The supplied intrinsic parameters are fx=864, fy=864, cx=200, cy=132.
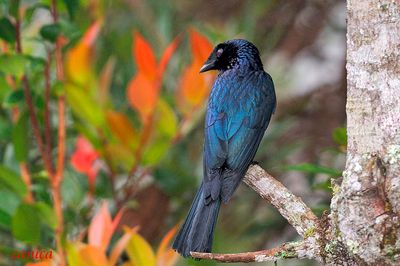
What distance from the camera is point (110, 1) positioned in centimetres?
544

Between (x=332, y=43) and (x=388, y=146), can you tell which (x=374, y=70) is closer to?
(x=388, y=146)

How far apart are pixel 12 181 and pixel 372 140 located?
69.6 inches

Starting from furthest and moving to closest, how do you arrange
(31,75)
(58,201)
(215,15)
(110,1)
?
(215,15)
(110,1)
(31,75)
(58,201)

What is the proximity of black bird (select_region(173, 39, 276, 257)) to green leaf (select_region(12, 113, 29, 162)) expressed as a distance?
2.66 feet

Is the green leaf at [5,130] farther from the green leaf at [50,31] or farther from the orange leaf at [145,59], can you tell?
the orange leaf at [145,59]

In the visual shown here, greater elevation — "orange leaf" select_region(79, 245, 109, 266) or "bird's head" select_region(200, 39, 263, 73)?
"bird's head" select_region(200, 39, 263, 73)

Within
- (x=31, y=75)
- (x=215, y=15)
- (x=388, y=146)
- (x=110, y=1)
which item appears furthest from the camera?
(x=215, y=15)

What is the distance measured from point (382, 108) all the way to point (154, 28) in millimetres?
2995

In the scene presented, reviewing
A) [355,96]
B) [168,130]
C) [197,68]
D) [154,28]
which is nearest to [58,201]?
[168,130]

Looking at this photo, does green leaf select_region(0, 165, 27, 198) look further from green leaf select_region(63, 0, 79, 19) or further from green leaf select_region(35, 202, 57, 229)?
green leaf select_region(63, 0, 79, 19)

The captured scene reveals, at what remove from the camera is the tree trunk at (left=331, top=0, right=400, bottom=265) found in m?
2.51

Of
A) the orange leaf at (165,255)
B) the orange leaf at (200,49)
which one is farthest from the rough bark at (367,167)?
the orange leaf at (200,49)

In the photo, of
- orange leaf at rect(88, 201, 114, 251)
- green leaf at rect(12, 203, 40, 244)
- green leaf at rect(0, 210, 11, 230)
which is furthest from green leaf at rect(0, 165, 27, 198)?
orange leaf at rect(88, 201, 114, 251)

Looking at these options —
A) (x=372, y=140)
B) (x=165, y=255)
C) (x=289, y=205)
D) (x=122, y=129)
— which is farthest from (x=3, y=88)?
(x=372, y=140)
